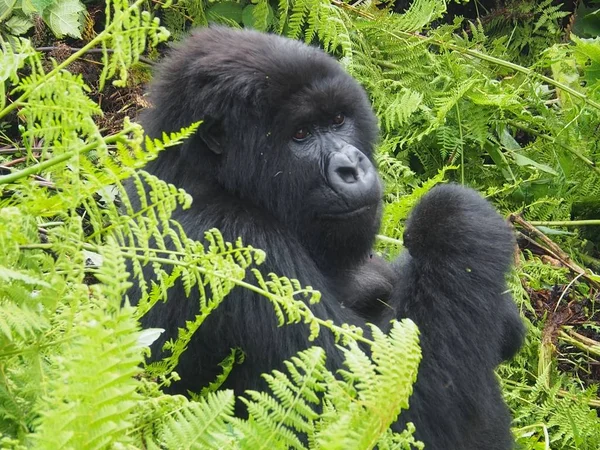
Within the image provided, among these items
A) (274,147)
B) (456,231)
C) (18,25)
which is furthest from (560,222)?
(18,25)

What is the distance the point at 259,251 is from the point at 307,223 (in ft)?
3.80

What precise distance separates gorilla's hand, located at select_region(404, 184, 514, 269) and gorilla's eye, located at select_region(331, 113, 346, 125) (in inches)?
15.1

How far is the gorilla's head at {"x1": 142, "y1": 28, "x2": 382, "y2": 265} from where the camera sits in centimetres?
271

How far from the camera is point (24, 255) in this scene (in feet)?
5.36

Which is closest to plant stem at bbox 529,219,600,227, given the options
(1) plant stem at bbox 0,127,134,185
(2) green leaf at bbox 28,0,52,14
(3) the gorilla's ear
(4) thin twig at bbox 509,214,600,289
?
(4) thin twig at bbox 509,214,600,289

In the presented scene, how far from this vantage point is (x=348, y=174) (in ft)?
8.93

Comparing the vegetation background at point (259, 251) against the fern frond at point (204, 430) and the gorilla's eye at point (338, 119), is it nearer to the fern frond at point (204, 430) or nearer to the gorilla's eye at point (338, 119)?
the fern frond at point (204, 430)

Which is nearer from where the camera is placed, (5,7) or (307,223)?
(307,223)

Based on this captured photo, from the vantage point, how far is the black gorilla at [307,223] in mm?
2521

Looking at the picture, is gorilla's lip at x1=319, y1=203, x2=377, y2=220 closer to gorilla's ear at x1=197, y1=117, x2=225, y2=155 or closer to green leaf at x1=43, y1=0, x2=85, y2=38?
gorilla's ear at x1=197, y1=117, x2=225, y2=155

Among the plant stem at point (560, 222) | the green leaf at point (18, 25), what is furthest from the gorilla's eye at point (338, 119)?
the green leaf at point (18, 25)

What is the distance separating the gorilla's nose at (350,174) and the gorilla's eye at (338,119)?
0.47 feet

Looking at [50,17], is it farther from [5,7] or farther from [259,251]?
Answer: [259,251]

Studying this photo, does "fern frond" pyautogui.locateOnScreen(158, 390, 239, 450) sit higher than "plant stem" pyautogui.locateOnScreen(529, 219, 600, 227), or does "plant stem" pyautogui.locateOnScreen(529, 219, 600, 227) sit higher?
"fern frond" pyautogui.locateOnScreen(158, 390, 239, 450)
